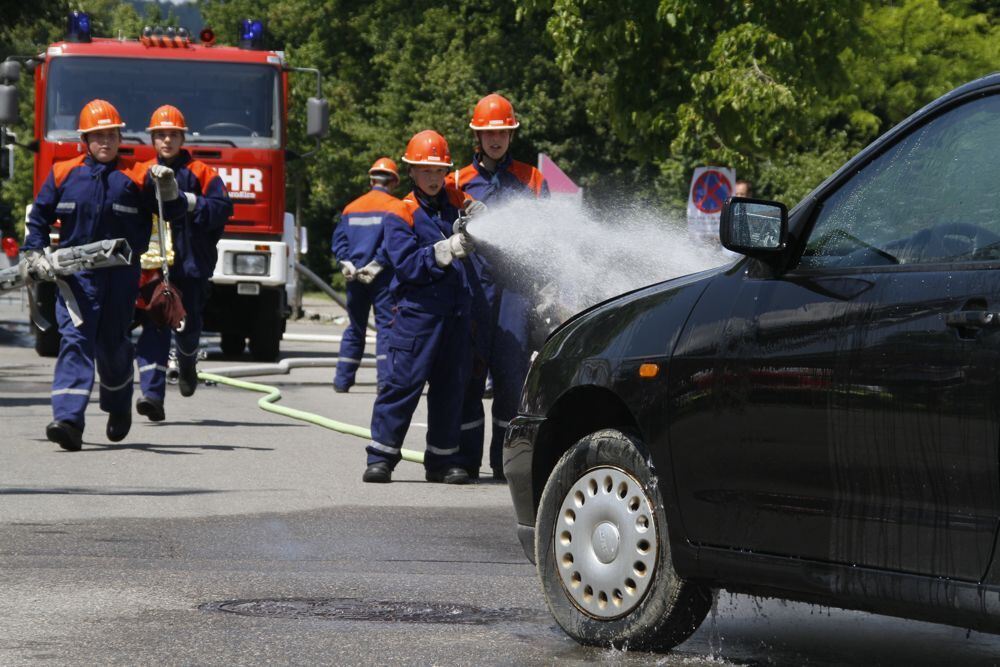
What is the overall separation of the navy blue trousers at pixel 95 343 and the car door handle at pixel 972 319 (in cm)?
761

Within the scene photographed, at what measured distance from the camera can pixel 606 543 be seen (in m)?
5.71

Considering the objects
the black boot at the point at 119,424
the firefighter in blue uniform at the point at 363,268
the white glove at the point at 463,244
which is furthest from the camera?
the firefighter in blue uniform at the point at 363,268

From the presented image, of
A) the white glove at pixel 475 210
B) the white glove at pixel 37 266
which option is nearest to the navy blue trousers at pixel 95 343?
the white glove at pixel 37 266

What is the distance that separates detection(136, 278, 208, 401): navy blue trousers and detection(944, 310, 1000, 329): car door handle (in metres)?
9.14

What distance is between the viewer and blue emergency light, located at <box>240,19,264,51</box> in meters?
20.4

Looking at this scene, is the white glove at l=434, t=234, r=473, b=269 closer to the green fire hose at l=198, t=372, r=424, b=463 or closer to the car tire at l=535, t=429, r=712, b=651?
the green fire hose at l=198, t=372, r=424, b=463

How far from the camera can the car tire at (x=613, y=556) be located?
5562mm

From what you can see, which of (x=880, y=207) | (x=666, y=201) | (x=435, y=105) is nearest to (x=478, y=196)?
(x=880, y=207)

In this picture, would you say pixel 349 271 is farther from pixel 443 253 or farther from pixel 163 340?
pixel 443 253

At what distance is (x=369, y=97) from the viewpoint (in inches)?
2110

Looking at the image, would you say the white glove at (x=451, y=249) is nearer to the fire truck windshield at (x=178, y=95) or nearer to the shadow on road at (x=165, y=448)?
the shadow on road at (x=165, y=448)

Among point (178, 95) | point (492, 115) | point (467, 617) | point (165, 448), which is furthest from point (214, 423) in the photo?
point (467, 617)

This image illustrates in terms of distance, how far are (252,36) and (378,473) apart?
Answer: 1093cm

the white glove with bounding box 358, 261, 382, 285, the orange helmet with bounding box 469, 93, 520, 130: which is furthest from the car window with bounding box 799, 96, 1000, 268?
the white glove with bounding box 358, 261, 382, 285
